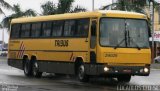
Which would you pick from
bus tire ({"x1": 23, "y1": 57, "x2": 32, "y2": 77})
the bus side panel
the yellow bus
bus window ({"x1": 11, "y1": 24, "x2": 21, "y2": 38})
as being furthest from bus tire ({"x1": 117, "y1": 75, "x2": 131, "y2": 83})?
bus window ({"x1": 11, "y1": 24, "x2": 21, "y2": 38})

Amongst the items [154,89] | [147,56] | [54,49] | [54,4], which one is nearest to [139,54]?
[147,56]

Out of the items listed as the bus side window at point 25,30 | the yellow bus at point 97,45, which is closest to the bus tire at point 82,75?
the yellow bus at point 97,45

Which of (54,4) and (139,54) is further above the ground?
(54,4)

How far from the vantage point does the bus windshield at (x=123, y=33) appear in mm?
22891

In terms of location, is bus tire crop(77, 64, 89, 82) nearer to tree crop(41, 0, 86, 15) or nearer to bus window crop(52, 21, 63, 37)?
bus window crop(52, 21, 63, 37)

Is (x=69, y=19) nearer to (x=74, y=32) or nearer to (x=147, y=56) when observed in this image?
(x=74, y=32)

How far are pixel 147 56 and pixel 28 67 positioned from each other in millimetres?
7908

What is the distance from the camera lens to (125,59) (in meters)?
22.8

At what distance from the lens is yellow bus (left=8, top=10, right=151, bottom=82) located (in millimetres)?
22750

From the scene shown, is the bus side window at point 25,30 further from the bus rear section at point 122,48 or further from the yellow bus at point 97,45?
the bus rear section at point 122,48

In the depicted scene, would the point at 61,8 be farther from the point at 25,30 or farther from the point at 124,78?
Result: the point at 124,78

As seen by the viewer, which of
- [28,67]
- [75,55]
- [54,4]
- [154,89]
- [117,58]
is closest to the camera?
[154,89]

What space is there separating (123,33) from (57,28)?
Answer: 4.45 metres

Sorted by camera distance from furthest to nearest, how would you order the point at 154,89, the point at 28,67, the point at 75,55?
1. the point at 28,67
2. the point at 75,55
3. the point at 154,89
